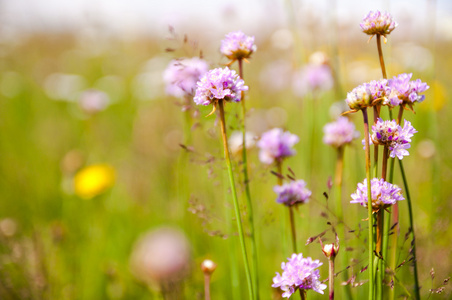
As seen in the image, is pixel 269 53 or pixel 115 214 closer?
pixel 115 214

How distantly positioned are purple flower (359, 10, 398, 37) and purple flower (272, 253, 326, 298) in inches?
14.1

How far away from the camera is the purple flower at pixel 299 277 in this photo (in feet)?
2.00

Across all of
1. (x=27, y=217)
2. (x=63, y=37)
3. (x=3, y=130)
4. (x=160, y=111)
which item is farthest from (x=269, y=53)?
(x=63, y=37)

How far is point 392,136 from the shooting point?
1.89 ft

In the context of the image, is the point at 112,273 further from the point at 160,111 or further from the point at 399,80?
the point at 160,111

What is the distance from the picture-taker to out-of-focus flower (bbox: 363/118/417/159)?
0.57 meters

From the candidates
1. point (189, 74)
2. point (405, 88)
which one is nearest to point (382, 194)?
point (405, 88)

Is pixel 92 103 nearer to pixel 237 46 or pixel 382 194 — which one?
pixel 237 46

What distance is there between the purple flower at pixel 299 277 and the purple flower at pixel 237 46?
1.18ft

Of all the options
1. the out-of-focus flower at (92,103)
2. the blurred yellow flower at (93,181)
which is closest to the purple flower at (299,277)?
the blurred yellow flower at (93,181)

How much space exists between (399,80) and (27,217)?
1.69 metres

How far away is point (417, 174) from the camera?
1744mm

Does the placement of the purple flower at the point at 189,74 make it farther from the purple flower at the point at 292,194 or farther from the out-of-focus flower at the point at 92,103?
the out-of-focus flower at the point at 92,103

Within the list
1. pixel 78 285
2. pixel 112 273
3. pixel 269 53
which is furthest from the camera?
pixel 269 53
